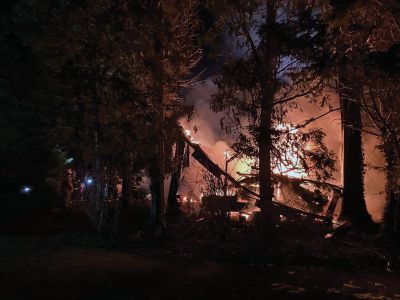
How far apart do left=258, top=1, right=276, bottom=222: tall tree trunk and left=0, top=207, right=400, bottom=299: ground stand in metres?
0.95

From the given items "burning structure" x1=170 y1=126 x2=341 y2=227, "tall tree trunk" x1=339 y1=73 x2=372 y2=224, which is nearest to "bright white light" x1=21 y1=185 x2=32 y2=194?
"burning structure" x1=170 y1=126 x2=341 y2=227

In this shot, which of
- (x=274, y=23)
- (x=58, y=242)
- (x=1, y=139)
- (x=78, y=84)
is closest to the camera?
(x=78, y=84)

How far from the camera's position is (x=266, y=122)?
516 inches

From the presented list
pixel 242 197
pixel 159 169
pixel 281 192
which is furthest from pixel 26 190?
pixel 281 192

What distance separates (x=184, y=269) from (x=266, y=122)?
173 inches

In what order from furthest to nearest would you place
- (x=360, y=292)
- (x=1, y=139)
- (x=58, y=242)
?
(x=58, y=242)
(x=1, y=139)
(x=360, y=292)

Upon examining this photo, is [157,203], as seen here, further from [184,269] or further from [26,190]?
[184,269]

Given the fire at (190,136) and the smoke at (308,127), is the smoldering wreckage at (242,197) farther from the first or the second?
the smoke at (308,127)

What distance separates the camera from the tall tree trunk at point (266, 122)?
12906mm

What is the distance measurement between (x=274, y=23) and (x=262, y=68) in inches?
48.3

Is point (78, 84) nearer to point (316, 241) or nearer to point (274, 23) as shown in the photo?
point (274, 23)

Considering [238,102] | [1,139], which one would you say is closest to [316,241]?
[238,102]

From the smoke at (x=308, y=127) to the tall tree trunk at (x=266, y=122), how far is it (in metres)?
2.47

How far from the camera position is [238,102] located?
1309cm
